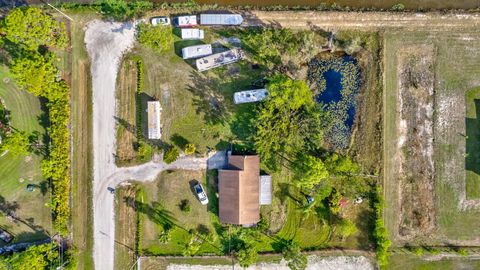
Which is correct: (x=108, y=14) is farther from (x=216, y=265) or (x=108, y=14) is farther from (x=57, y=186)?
(x=216, y=265)

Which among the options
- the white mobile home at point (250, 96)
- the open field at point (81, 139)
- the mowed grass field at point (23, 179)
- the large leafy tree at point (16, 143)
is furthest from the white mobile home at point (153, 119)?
the large leafy tree at point (16, 143)

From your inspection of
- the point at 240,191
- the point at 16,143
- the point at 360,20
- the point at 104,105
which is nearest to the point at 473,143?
the point at 360,20

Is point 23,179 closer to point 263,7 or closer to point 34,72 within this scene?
point 34,72

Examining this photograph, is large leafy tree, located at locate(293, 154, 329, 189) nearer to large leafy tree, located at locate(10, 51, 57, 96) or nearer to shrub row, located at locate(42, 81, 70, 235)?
shrub row, located at locate(42, 81, 70, 235)

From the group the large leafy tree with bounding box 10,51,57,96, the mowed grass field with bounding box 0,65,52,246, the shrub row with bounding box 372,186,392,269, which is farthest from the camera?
the mowed grass field with bounding box 0,65,52,246

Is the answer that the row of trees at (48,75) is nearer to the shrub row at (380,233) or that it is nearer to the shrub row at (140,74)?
the shrub row at (140,74)

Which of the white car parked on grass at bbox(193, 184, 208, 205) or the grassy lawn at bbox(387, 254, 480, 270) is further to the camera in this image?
the grassy lawn at bbox(387, 254, 480, 270)

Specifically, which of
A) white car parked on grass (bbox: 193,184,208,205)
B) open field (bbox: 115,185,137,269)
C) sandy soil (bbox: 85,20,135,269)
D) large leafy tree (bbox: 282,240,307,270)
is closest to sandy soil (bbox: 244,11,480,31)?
sandy soil (bbox: 85,20,135,269)
